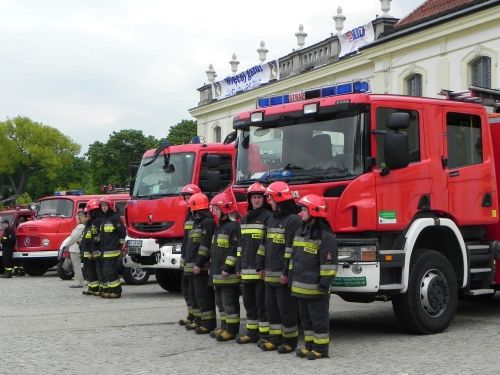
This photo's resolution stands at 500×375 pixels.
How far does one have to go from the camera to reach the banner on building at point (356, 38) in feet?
108

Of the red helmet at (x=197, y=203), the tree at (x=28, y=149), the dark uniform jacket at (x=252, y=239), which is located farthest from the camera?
the tree at (x=28, y=149)

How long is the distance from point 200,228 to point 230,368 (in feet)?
8.91

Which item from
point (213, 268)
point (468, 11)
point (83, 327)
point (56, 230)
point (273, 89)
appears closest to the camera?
point (213, 268)

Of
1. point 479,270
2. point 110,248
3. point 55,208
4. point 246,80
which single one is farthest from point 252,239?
point 246,80

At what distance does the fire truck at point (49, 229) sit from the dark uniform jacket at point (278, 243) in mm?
11899

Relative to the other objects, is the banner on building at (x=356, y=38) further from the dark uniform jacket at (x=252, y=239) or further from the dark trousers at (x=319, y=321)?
the dark trousers at (x=319, y=321)

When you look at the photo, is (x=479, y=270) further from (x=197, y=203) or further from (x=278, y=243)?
(x=197, y=203)

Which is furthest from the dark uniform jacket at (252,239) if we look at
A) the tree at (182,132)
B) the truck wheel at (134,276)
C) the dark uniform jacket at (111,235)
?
the tree at (182,132)

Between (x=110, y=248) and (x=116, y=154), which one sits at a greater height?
(x=116, y=154)

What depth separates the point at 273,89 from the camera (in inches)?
1556

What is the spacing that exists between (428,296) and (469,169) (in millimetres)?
1833

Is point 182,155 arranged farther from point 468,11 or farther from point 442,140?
point 468,11

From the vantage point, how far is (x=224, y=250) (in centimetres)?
970

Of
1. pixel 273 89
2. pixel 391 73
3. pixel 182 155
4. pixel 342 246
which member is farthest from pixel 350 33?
pixel 342 246
